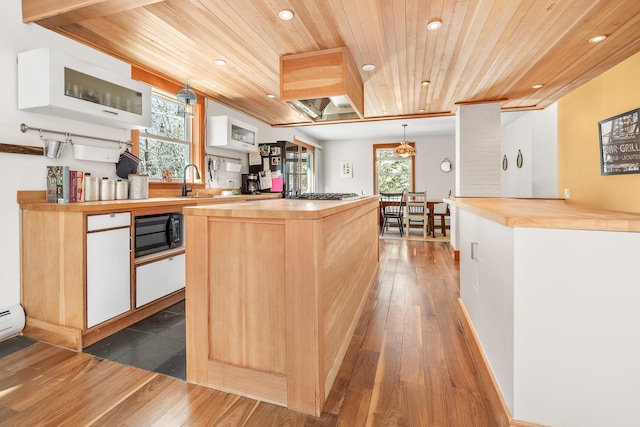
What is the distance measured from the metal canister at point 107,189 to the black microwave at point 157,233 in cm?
43

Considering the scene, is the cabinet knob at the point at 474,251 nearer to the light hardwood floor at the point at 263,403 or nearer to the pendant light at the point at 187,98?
the light hardwood floor at the point at 263,403

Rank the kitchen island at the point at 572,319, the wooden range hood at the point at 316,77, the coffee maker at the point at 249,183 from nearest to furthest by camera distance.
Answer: the kitchen island at the point at 572,319
the wooden range hood at the point at 316,77
the coffee maker at the point at 249,183

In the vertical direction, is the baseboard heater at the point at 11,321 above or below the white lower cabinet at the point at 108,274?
below

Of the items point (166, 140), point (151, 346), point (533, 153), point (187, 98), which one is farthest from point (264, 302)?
point (533, 153)

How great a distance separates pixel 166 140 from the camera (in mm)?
3604

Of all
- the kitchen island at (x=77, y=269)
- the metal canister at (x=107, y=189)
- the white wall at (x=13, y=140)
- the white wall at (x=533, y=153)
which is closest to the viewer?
the kitchen island at (x=77, y=269)

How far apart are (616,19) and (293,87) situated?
2.64 m

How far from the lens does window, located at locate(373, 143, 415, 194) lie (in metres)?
8.47

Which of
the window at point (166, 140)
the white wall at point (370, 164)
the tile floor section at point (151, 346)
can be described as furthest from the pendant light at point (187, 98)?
the white wall at point (370, 164)

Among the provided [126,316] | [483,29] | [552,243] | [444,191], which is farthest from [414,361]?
[444,191]

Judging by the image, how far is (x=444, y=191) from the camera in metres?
8.18

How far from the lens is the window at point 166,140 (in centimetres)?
340

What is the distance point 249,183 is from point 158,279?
279 centimetres

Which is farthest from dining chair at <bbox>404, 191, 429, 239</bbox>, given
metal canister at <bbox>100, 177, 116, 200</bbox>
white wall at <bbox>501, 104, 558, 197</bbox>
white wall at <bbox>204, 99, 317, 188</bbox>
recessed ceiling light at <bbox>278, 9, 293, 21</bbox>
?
metal canister at <bbox>100, 177, 116, 200</bbox>
